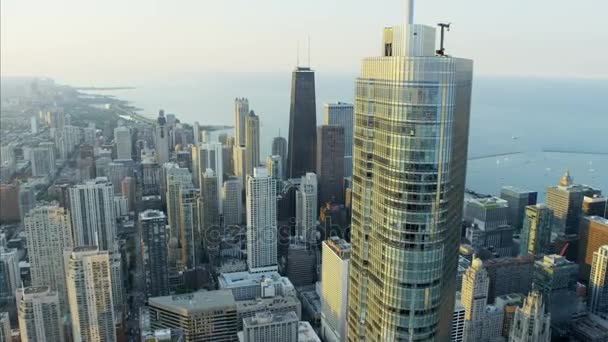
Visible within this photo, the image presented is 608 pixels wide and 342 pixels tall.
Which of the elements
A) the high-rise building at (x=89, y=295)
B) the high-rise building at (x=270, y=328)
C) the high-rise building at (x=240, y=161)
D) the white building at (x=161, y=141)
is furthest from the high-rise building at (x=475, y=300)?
the white building at (x=161, y=141)

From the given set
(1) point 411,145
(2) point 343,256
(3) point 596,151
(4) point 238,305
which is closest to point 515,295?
(2) point 343,256

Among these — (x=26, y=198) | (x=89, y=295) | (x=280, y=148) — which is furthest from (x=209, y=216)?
(x=89, y=295)

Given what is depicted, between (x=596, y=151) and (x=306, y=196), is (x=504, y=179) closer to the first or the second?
(x=596, y=151)

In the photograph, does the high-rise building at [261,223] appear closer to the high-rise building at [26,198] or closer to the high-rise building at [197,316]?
the high-rise building at [197,316]

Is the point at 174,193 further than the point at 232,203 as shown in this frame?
No

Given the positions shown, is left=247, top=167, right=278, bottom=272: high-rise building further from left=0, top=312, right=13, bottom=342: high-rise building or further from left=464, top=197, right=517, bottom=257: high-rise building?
left=464, top=197, right=517, bottom=257: high-rise building

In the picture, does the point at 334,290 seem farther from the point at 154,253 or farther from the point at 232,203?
the point at 232,203

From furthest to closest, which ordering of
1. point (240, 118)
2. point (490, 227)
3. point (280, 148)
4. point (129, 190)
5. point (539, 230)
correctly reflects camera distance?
point (240, 118) → point (280, 148) → point (129, 190) → point (490, 227) → point (539, 230)

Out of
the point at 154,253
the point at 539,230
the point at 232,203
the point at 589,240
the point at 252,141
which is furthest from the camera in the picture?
the point at 252,141
